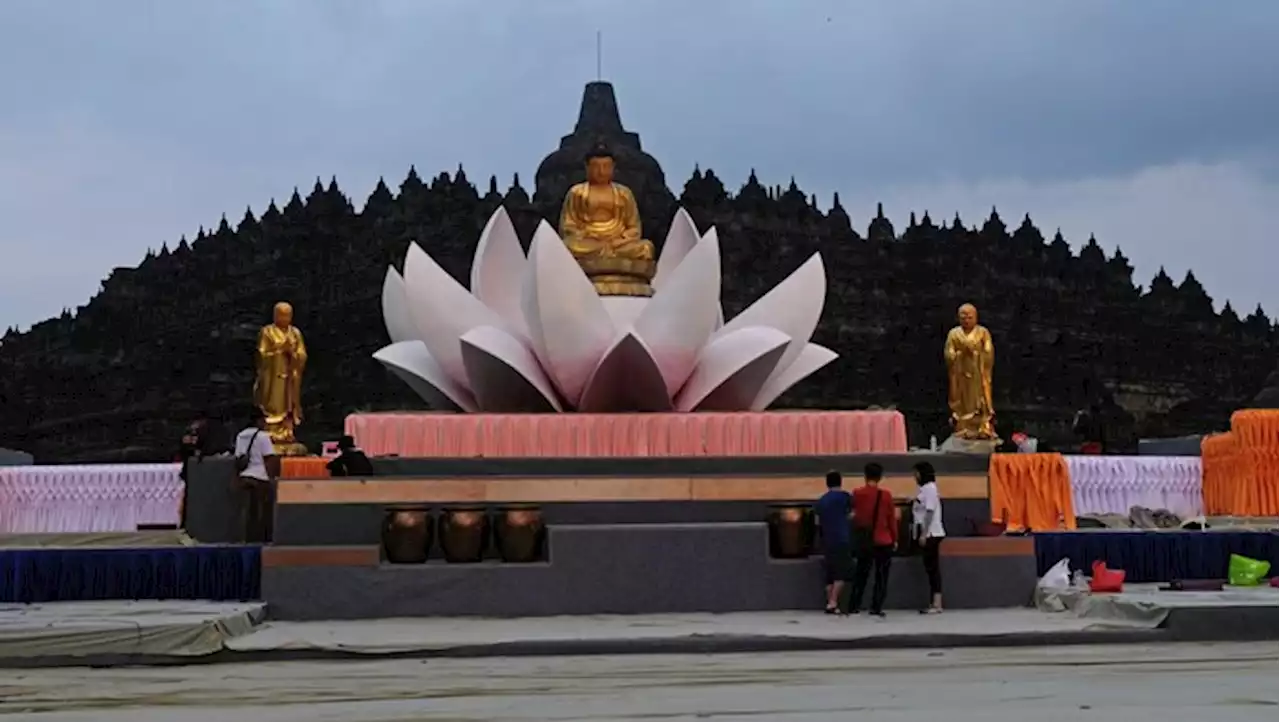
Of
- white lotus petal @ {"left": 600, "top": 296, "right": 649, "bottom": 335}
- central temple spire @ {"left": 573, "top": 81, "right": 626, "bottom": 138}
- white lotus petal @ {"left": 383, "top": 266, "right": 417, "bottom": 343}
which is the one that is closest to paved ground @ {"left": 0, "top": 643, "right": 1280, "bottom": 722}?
white lotus petal @ {"left": 600, "top": 296, "right": 649, "bottom": 335}

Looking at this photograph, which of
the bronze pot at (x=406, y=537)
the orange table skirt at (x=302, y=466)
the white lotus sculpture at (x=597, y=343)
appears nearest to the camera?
the bronze pot at (x=406, y=537)

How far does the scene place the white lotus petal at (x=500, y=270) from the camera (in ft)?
45.5

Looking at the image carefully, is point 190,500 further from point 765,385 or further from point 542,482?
point 765,385

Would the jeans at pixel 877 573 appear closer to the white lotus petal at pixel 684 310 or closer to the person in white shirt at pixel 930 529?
the person in white shirt at pixel 930 529

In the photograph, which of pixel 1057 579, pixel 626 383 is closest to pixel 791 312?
pixel 626 383

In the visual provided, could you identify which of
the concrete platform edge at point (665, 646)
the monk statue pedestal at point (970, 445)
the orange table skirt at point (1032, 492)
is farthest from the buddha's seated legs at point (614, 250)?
the concrete platform edge at point (665, 646)

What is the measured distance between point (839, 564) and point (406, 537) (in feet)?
9.30

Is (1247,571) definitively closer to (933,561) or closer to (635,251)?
(933,561)

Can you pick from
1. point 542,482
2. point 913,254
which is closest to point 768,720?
point 542,482

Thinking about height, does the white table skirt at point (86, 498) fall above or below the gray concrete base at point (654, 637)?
above

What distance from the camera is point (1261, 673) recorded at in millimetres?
6590

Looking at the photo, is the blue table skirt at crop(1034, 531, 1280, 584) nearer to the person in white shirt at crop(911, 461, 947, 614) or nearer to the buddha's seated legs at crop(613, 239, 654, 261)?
the person in white shirt at crop(911, 461, 947, 614)

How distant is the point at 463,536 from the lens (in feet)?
31.3

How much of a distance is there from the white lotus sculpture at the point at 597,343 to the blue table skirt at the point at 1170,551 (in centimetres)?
305
